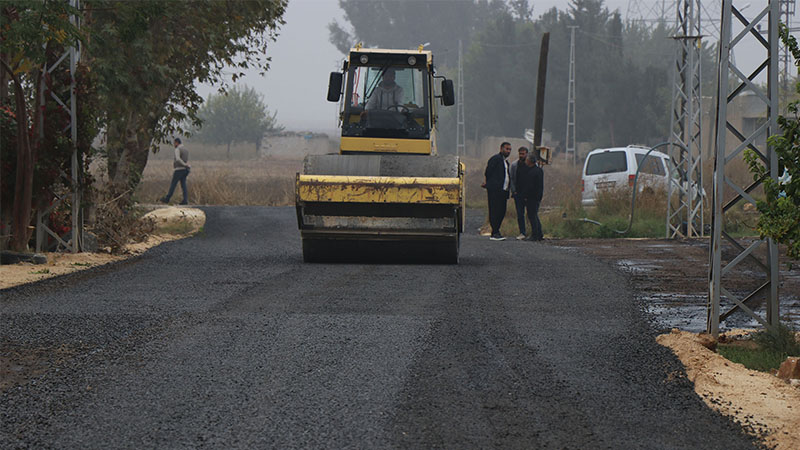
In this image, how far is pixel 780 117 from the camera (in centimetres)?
749

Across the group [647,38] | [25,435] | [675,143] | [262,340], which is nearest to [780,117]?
[262,340]

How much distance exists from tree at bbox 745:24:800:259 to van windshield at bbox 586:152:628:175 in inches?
670

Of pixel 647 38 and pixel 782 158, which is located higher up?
pixel 647 38

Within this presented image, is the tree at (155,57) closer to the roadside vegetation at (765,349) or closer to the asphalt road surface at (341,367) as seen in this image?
the asphalt road surface at (341,367)

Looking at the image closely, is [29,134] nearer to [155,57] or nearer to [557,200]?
[155,57]

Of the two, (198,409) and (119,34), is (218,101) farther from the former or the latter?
(198,409)

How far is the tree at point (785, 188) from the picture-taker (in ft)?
23.1

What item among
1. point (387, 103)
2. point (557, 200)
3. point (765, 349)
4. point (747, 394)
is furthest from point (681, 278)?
point (557, 200)

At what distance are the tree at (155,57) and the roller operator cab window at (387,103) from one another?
3.18m

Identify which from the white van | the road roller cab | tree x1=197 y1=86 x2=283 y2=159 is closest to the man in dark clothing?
the road roller cab

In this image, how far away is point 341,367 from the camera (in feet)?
23.5

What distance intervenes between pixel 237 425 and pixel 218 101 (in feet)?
327

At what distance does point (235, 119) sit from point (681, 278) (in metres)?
92.7

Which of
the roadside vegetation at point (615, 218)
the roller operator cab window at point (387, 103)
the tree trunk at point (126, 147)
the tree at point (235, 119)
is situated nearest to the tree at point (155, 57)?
the tree trunk at point (126, 147)
